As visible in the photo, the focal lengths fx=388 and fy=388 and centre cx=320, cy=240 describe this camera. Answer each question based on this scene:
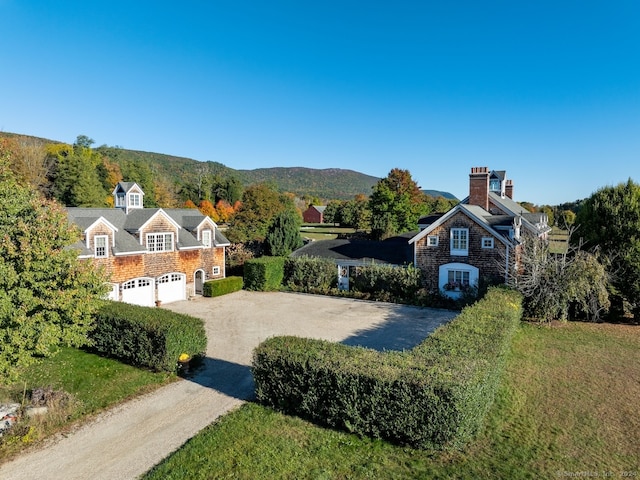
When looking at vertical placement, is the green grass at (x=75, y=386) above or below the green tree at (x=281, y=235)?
below

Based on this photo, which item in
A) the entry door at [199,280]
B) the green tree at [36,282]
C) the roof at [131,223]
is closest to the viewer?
the green tree at [36,282]

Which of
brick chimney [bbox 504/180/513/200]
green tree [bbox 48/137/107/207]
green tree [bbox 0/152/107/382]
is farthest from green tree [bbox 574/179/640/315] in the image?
green tree [bbox 48/137/107/207]

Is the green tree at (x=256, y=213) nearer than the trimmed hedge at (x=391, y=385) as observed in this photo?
No

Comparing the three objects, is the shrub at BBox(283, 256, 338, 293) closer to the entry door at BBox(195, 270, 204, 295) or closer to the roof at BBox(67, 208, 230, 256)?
the roof at BBox(67, 208, 230, 256)

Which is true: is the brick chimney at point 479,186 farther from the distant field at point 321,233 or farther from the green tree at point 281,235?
the distant field at point 321,233

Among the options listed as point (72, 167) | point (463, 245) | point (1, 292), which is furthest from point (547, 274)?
point (72, 167)

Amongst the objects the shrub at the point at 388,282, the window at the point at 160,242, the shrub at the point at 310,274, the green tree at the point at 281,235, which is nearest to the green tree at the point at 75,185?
the green tree at the point at 281,235
